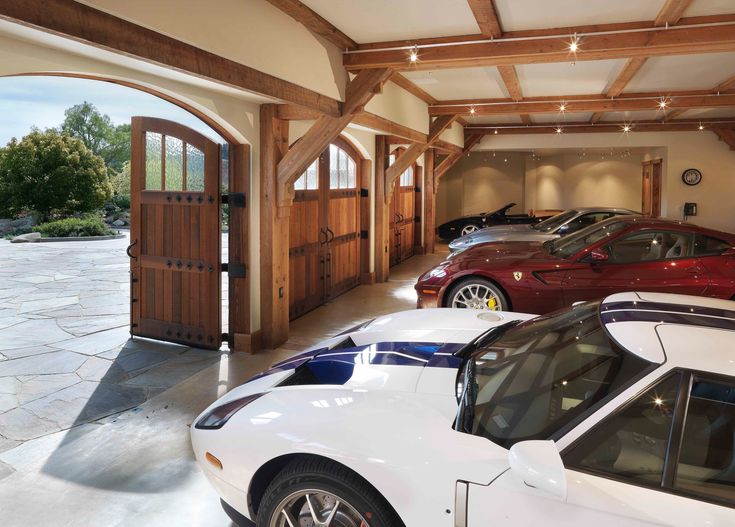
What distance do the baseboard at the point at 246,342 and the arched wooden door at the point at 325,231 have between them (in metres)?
1.40

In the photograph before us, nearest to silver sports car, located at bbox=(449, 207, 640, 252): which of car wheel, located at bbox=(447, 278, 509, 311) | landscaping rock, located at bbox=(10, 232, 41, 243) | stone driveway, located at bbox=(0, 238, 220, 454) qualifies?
car wheel, located at bbox=(447, 278, 509, 311)

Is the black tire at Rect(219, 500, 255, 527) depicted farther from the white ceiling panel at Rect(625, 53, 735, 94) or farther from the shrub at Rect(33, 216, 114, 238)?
the shrub at Rect(33, 216, 114, 238)

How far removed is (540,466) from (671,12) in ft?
14.9

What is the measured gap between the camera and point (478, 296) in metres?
5.85

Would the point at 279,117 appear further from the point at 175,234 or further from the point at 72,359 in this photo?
the point at 72,359

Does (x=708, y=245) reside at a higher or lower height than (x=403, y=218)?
lower

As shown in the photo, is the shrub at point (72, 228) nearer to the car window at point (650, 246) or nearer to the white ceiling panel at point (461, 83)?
the white ceiling panel at point (461, 83)

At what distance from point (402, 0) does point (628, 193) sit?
659 inches

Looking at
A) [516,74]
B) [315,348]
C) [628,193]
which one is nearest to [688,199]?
[628,193]

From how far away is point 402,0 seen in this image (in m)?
4.55

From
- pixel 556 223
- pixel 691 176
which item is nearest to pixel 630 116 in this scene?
pixel 691 176

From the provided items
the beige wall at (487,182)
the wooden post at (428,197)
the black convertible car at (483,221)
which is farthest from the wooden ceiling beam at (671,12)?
the beige wall at (487,182)

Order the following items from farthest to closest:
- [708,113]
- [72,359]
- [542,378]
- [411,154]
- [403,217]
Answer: [403,217], [708,113], [411,154], [72,359], [542,378]

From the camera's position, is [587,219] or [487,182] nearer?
[587,219]
